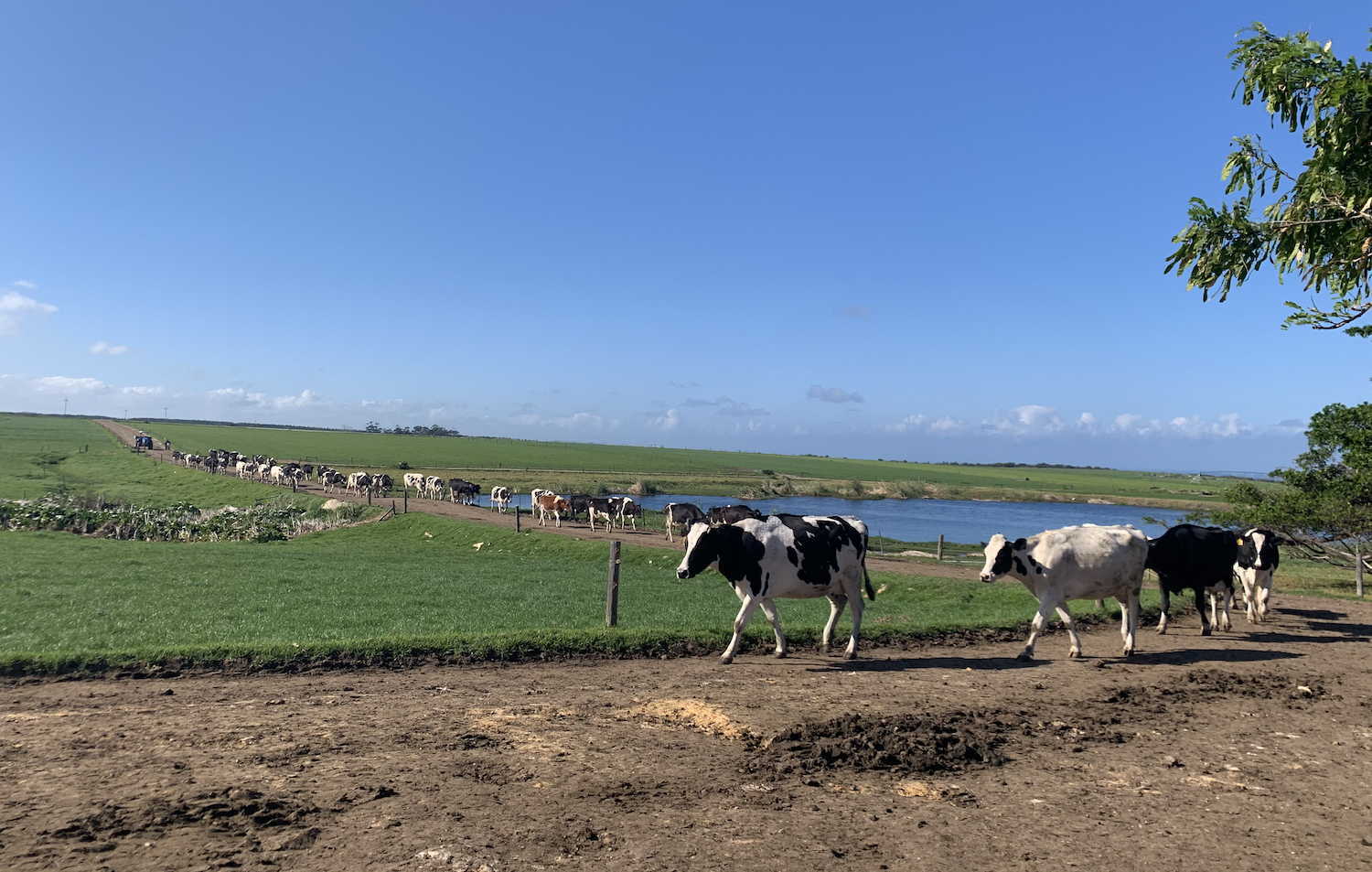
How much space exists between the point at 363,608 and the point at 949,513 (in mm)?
63823

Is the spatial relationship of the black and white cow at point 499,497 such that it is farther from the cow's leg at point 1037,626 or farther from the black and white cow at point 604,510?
the cow's leg at point 1037,626

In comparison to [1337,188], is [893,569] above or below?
below

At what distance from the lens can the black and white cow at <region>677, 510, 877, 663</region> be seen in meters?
11.4

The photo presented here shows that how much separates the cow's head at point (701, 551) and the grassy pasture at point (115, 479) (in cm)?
3715

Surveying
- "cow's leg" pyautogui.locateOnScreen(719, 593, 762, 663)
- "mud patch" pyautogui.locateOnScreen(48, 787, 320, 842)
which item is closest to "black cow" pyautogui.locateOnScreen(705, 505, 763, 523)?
"cow's leg" pyautogui.locateOnScreen(719, 593, 762, 663)

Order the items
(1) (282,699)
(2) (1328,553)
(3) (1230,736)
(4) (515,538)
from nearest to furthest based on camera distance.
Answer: (3) (1230,736)
(1) (282,699)
(2) (1328,553)
(4) (515,538)

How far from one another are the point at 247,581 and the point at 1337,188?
2047 centimetres

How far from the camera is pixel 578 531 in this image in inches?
1366

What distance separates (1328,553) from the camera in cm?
2433

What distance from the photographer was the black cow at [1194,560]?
559 inches

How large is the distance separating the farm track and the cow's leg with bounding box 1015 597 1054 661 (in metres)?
11.3

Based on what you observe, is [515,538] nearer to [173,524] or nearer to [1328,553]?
[173,524]

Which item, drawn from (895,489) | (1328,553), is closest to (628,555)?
(1328,553)

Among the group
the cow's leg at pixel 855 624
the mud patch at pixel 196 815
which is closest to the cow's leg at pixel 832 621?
the cow's leg at pixel 855 624
